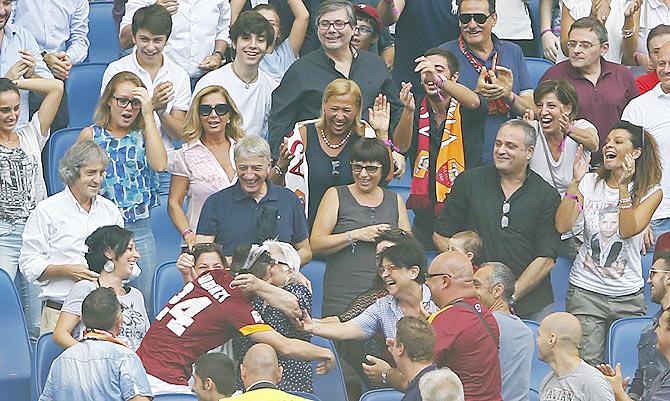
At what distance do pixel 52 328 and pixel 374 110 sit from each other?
92.4 inches

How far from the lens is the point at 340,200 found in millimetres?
8523

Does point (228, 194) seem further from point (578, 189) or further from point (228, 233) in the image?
point (578, 189)

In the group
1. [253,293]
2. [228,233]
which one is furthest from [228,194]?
[253,293]

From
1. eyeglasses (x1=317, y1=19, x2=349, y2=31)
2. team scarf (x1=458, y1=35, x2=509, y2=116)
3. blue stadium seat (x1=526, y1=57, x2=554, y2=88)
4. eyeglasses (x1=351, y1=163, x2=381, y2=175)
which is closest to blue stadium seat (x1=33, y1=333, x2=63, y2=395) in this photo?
eyeglasses (x1=351, y1=163, x2=381, y2=175)

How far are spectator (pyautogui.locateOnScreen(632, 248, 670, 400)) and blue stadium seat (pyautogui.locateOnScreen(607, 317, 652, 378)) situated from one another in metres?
0.43

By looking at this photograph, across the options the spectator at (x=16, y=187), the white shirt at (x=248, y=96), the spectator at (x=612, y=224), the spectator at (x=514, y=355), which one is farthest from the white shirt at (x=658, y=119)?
the spectator at (x=16, y=187)

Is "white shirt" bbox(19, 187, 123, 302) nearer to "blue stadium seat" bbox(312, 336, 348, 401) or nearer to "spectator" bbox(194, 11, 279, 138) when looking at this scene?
"blue stadium seat" bbox(312, 336, 348, 401)

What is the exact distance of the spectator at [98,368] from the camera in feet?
22.6

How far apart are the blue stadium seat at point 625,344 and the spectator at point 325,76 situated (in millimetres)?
2019

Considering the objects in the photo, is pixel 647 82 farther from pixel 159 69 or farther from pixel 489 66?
pixel 159 69

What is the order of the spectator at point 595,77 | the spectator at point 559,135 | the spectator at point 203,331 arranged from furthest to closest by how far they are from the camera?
the spectator at point 595,77
the spectator at point 559,135
the spectator at point 203,331

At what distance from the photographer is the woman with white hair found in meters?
7.57

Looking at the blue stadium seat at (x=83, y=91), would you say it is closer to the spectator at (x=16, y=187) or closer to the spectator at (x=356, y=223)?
the spectator at (x=16, y=187)

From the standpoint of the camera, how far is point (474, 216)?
8602 millimetres
